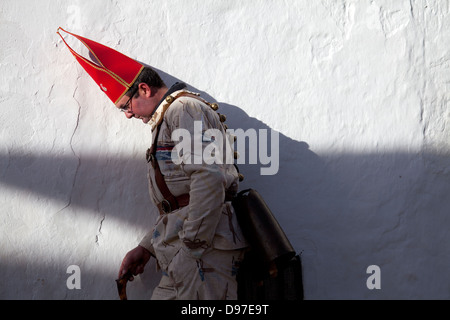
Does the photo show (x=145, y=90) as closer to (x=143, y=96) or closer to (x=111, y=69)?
(x=143, y=96)

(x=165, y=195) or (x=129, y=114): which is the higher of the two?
(x=129, y=114)

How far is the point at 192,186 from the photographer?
223 centimetres

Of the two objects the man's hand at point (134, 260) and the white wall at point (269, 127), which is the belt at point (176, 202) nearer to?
the man's hand at point (134, 260)

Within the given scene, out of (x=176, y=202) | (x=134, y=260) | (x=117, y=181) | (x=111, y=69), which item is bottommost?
(x=134, y=260)

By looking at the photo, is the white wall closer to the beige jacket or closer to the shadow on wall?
the shadow on wall

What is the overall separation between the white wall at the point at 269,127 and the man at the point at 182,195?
0.82ft

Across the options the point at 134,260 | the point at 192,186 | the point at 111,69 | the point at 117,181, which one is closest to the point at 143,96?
the point at 111,69

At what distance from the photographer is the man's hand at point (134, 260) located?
2.57 m

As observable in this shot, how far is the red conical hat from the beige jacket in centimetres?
24

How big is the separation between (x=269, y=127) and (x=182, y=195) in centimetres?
68

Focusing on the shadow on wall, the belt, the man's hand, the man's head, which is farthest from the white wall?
the belt

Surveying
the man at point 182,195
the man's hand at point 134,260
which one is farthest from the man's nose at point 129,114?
the man's hand at point 134,260
